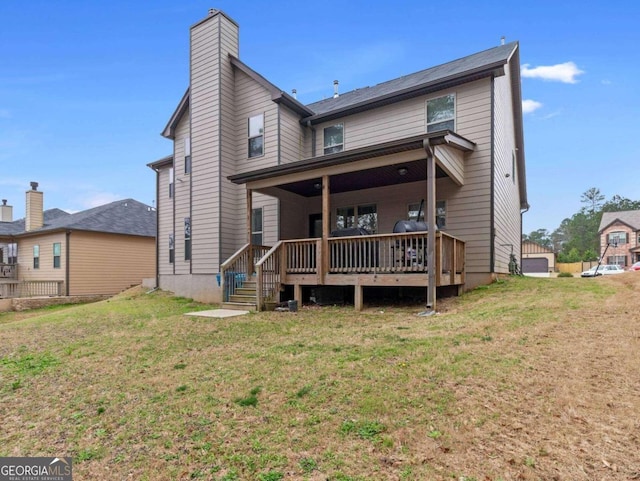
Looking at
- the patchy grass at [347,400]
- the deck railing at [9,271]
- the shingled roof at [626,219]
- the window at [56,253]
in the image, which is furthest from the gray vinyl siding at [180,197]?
the shingled roof at [626,219]

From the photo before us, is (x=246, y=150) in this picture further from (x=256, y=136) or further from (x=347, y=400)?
(x=347, y=400)

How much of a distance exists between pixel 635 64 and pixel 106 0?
19.3 metres

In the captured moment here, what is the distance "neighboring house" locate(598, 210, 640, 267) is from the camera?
3868 centimetres

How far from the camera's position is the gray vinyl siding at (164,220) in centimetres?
1534

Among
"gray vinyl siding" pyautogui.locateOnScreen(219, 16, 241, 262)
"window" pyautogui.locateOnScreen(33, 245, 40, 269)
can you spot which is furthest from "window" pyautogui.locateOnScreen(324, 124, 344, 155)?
"window" pyautogui.locateOnScreen(33, 245, 40, 269)

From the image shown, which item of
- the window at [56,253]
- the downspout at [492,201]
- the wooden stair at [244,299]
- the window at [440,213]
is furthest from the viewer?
the window at [56,253]

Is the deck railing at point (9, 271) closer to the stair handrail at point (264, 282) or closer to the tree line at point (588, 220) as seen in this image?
the stair handrail at point (264, 282)

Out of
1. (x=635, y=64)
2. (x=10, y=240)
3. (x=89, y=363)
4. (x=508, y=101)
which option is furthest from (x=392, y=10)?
(x=10, y=240)

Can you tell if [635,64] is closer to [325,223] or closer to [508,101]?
[508,101]

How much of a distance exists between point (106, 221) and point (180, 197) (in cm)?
831

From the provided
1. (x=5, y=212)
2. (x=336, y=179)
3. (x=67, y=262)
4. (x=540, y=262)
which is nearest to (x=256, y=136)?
(x=336, y=179)

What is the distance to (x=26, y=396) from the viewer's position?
4.30 m

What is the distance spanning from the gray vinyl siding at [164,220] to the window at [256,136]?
4.96 metres

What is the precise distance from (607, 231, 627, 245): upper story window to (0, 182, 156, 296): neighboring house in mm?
46302
